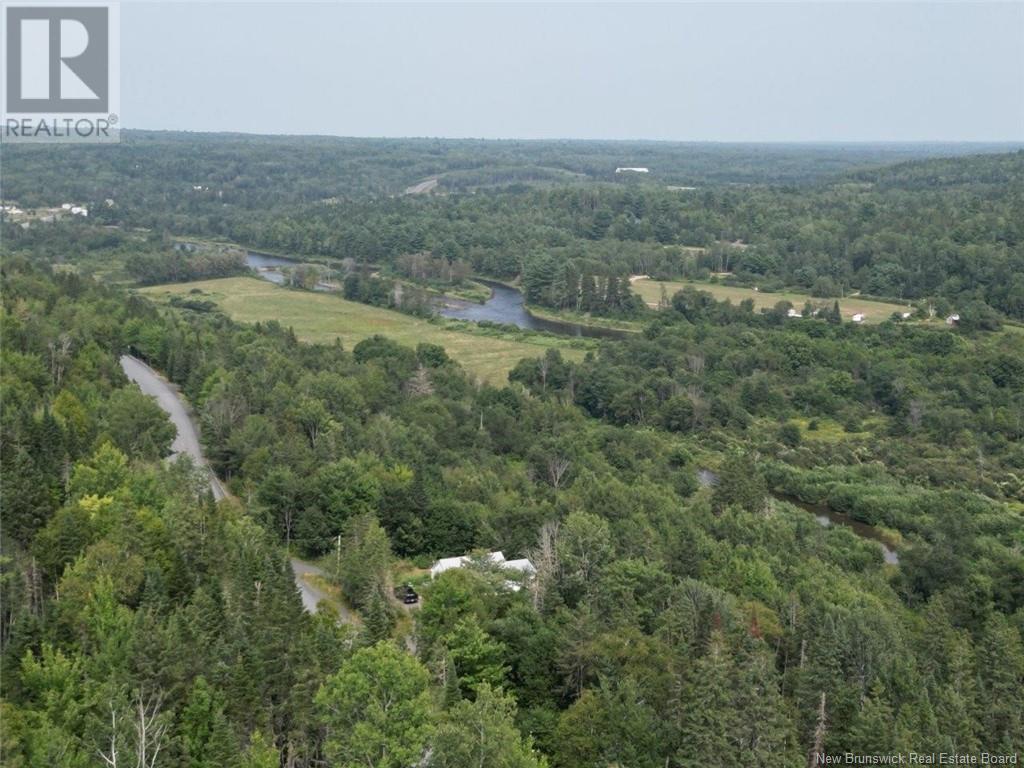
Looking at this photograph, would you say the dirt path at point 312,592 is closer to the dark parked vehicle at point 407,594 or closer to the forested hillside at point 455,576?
the forested hillside at point 455,576

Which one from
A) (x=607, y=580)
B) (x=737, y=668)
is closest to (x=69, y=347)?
(x=607, y=580)

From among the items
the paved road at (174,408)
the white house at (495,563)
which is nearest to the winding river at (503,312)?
the paved road at (174,408)

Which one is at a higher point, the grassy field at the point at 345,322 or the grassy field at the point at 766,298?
the grassy field at the point at 766,298

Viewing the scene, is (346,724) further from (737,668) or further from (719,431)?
(719,431)

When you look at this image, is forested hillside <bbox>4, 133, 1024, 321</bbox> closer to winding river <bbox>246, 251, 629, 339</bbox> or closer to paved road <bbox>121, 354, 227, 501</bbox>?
winding river <bbox>246, 251, 629, 339</bbox>

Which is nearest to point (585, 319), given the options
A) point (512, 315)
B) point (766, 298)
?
point (512, 315)

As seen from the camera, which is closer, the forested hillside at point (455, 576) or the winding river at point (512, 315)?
the forested hillside at point (455, 576)
